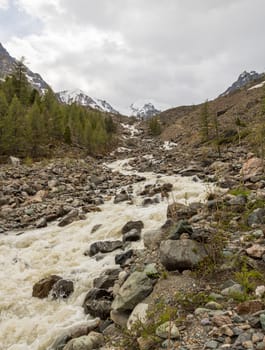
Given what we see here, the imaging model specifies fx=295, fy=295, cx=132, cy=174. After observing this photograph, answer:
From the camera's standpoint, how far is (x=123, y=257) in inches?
392

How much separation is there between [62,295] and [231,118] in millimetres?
46831

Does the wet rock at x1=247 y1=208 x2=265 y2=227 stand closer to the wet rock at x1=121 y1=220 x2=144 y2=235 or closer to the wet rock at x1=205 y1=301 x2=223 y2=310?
the wet rock at x1=205 y1=301 x2=223 y2=310

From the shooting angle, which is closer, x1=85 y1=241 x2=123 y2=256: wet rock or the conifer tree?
x1=85 y1=241 x2=123 y2=256: wet rock

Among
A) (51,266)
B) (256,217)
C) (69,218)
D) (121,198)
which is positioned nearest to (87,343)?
(51,266)

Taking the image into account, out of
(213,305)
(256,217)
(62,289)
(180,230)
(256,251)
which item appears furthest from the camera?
(256,217)

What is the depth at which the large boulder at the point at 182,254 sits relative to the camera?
7273 mm

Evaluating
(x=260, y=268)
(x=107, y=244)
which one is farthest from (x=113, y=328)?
(x=107, y=244)

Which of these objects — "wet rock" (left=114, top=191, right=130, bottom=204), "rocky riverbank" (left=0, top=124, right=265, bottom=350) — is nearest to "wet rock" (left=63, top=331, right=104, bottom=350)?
"rocky riverbank" (left=0, top=124, right=265, bottom=350)

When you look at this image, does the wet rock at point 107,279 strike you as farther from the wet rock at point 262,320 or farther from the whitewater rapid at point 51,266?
the wet rock at point 262,320

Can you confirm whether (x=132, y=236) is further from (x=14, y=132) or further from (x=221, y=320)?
(x=14, y=132)

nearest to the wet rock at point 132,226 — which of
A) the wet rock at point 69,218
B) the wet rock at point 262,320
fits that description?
the wet rock at point 69,218

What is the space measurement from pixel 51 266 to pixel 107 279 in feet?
11.3

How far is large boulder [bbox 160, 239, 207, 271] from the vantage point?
7273 millimetres

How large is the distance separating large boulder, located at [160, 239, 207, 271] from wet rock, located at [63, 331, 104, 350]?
7.84 feet
